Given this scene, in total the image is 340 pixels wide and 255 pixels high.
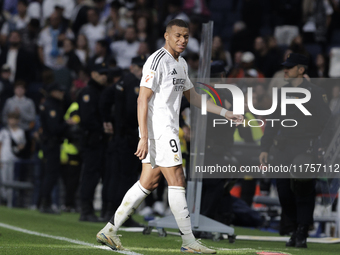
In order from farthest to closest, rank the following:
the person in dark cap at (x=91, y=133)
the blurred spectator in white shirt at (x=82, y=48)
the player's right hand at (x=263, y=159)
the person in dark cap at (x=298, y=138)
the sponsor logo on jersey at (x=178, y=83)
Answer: the blurred spectator in white shirt at (x=82, y=48) < the person in dark cap at (x=91, y=133) < the player's right hand at (x=263, y=159) < the person in dark cap at (x=298, y=138) < the sponsor logo on jersey at (x=178, y=83)

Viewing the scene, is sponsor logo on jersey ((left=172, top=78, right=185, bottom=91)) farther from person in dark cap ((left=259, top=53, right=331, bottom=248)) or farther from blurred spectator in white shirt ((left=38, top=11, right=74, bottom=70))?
blurred spectator in white shirt ((left=38, top=11, right=74, bottom=70))

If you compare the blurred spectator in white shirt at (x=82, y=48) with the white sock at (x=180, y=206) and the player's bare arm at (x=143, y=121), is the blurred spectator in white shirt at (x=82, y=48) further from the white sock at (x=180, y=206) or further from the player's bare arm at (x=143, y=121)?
the white sock at (x=180, y=206)

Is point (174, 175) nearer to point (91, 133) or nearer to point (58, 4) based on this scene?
point (91, 133)

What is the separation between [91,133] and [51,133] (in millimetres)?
1835

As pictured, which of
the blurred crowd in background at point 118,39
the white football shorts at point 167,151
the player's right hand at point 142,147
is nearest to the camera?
the player's right hand at point 142,147

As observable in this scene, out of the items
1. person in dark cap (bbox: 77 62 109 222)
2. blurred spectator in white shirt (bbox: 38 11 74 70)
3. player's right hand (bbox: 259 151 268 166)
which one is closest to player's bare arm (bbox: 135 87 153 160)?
player's right hand (bbox: 259 151 268 166)

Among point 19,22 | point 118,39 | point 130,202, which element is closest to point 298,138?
point 130,202

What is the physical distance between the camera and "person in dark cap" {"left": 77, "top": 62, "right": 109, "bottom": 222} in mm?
10188

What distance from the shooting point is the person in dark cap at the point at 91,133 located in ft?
33.4

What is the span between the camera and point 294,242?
288 inches

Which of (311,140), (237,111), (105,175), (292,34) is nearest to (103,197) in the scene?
(105,175)

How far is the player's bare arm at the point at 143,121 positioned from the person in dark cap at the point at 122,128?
3.34 m

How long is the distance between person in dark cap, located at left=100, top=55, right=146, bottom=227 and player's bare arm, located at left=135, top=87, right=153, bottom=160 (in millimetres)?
3338

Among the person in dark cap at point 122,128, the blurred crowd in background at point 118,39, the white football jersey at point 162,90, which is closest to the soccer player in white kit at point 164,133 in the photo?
the white football jersey at point 162,90
